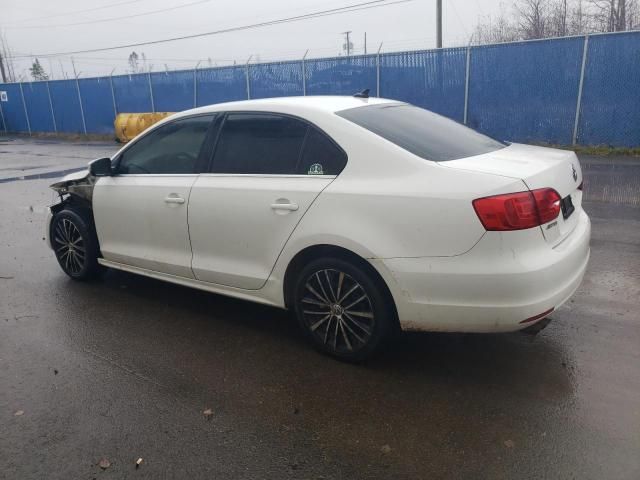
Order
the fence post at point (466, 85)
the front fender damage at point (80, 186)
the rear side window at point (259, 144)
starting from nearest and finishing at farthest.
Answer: the rear side window at point (259, 144), the front fender damage at point (80, 186), the fence post at point (466, 85)

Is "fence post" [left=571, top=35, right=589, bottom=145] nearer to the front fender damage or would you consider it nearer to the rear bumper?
the rear bumper

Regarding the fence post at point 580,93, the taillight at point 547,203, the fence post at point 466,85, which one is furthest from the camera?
the fence post at point 466,85

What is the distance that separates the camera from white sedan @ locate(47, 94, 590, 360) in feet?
9.52

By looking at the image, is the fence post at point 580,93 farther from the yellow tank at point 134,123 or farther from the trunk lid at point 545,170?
the yellow tank at point 134,123

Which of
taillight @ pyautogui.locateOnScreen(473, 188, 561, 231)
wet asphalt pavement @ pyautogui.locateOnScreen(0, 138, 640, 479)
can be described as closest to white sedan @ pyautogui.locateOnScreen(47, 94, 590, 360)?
taillight @ pyautogui.locateOnScreen(473, 188, 561, 231)

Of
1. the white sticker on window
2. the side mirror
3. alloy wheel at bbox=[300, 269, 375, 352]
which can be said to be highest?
the white sticker on window

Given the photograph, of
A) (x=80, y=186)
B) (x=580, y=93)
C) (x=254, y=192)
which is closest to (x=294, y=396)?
(x=254, y=192)

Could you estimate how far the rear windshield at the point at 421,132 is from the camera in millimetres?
3355

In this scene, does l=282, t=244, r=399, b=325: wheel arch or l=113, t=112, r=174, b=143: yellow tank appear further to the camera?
l=113, t=112, r=174, b=143: yellow tank

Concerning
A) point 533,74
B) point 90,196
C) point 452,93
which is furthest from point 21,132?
point 90,196

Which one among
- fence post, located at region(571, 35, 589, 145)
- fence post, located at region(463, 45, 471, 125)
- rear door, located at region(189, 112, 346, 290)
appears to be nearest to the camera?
rear door, located at region(189, 112, 346, 290)

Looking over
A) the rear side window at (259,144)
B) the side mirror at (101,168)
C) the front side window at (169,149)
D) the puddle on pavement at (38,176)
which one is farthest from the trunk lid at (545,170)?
the puddle on pavement at (38,176)

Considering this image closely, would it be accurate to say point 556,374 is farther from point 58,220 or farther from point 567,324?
point 58,220

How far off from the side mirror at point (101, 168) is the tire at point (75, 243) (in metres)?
0.51
